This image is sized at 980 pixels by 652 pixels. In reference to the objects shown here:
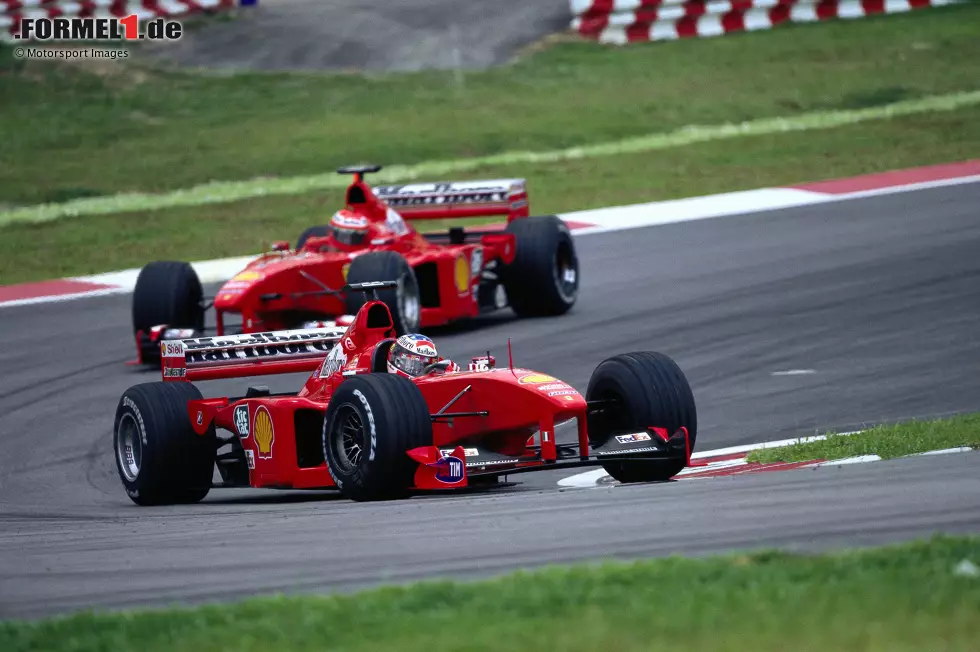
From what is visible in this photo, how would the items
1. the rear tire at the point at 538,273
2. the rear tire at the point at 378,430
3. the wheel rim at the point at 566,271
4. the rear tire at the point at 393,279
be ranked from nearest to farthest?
the rear tire at the point at 378,430
the rear tire at the point at 393,279
the rear tire at the point at 538,273
the wheel rim at the point at 566,271

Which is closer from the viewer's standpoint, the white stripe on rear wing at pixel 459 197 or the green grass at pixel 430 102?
the white stripe on rear wing at pixel 459 197

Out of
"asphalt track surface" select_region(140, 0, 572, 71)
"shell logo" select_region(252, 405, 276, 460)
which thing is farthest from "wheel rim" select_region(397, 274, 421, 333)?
"asphalt track surface" select_region(140, 0, 572, 71)

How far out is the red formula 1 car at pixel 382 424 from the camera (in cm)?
Answer: 1009

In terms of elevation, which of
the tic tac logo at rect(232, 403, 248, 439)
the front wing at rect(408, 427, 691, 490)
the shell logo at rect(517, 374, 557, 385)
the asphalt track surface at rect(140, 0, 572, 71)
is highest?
the asphalt track surface at rect(140, 0, 572, 71)

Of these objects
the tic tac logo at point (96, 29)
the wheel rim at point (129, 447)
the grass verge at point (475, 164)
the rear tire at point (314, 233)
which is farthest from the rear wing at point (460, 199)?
the tic tac logo at point (96, 29)

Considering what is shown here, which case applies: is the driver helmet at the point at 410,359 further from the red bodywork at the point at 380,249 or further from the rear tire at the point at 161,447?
the red bodywork at the point at 380,249

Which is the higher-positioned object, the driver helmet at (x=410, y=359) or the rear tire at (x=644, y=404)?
the driver helmet at (x=410, y=359)

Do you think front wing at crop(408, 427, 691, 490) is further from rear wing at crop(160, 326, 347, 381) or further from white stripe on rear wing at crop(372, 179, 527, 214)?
white stripe on rear wing at crop(372, 179, 527, 214)

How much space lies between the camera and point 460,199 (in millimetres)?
18422

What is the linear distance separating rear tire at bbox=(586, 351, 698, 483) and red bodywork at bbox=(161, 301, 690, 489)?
0.17 meters

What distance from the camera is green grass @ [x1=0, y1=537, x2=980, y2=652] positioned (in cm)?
588

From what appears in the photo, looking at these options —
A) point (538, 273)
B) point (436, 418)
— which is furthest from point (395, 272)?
point (436, 418)

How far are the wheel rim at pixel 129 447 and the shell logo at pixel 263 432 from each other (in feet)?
2.87

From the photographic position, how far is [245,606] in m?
6.74
